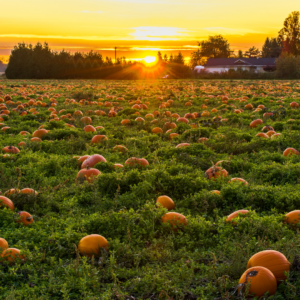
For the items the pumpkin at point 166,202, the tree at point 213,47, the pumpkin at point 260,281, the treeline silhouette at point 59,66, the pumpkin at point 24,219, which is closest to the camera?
the pumpkin at point 260,281

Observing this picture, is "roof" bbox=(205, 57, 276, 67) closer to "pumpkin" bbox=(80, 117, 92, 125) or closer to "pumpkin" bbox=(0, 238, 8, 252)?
"pumpkin" bbox=(80, 117, 92, 125)

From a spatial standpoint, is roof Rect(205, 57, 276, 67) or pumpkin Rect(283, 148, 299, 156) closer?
pumpkin Rect(283, 148, 299, 156)

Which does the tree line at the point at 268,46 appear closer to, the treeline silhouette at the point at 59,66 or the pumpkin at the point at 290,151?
the treeline silhouette at the point at 59,66

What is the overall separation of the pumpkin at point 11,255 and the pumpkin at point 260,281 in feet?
6.43

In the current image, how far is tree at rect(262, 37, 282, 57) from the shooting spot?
11622 centimetres

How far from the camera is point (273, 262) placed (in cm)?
281

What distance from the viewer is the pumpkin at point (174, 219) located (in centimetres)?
362

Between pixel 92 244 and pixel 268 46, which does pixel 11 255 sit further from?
pixel 268 46

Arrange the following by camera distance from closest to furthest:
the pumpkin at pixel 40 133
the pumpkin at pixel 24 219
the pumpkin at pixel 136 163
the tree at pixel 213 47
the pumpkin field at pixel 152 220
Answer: the pumpkin field at pixel 152 220 < the pumpkin at pixel 24 219 < the pumpkin at pixel 136 163 < the pumpkin at pixel 40 133 < the tree at pixel 213 47

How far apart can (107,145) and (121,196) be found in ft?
8.53

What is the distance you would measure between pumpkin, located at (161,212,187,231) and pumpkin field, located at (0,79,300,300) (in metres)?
0.01

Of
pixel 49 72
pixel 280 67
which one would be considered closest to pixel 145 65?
pixel 49 72

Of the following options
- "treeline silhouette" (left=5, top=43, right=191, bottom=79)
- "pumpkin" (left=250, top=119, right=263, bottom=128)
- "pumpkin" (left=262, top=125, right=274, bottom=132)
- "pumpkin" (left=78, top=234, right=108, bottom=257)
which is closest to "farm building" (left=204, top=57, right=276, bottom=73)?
"treeline silhouette" (left=5, top=43, right=191, bottom=79)

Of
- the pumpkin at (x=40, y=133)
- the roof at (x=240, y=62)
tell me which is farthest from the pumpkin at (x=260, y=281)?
the roof at (x=240, y=62)
